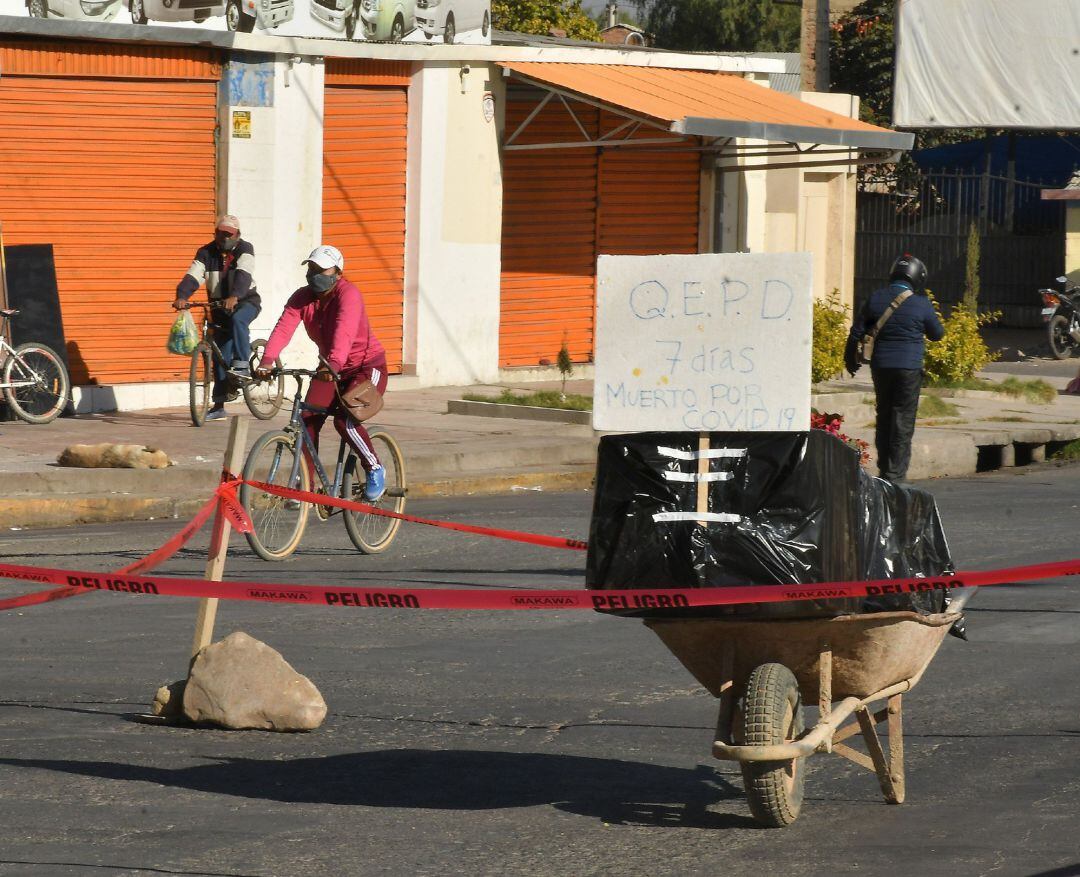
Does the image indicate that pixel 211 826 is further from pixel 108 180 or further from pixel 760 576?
pixel 108 180

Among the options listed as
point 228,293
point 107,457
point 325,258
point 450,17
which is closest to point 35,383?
point 228,293

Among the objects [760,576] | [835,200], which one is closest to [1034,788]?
[760,576]

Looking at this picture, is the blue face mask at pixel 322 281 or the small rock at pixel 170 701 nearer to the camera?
the small rock at pixel 170 701

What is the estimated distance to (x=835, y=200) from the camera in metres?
28.3

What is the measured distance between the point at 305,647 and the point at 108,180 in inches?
404

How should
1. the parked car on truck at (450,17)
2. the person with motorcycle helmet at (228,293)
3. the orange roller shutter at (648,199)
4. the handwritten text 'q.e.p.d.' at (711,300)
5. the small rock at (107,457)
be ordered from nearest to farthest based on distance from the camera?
the handwritten text 'q.e.p.d.' at (711,300) → the small rock at (107,457) → the person with motorcycle helmet at (228,293) → the parked car on truck at (450,17) → the orange roller shutter at (648,199)

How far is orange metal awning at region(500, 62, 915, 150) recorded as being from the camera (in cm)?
2027

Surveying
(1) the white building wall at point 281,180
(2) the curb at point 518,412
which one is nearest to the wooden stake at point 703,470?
(2) the curb at point 518,412

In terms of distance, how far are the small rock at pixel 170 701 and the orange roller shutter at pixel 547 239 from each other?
15.1m

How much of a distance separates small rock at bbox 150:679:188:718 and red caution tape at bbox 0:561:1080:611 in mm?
528

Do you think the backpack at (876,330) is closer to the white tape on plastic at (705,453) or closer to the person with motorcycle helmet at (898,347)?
the person with motorcycle helmet at (898,347)

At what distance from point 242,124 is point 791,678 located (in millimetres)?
14022

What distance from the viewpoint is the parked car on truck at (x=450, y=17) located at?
20.3 metres

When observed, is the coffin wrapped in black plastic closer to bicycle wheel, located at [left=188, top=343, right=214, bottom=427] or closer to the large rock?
the large rock
